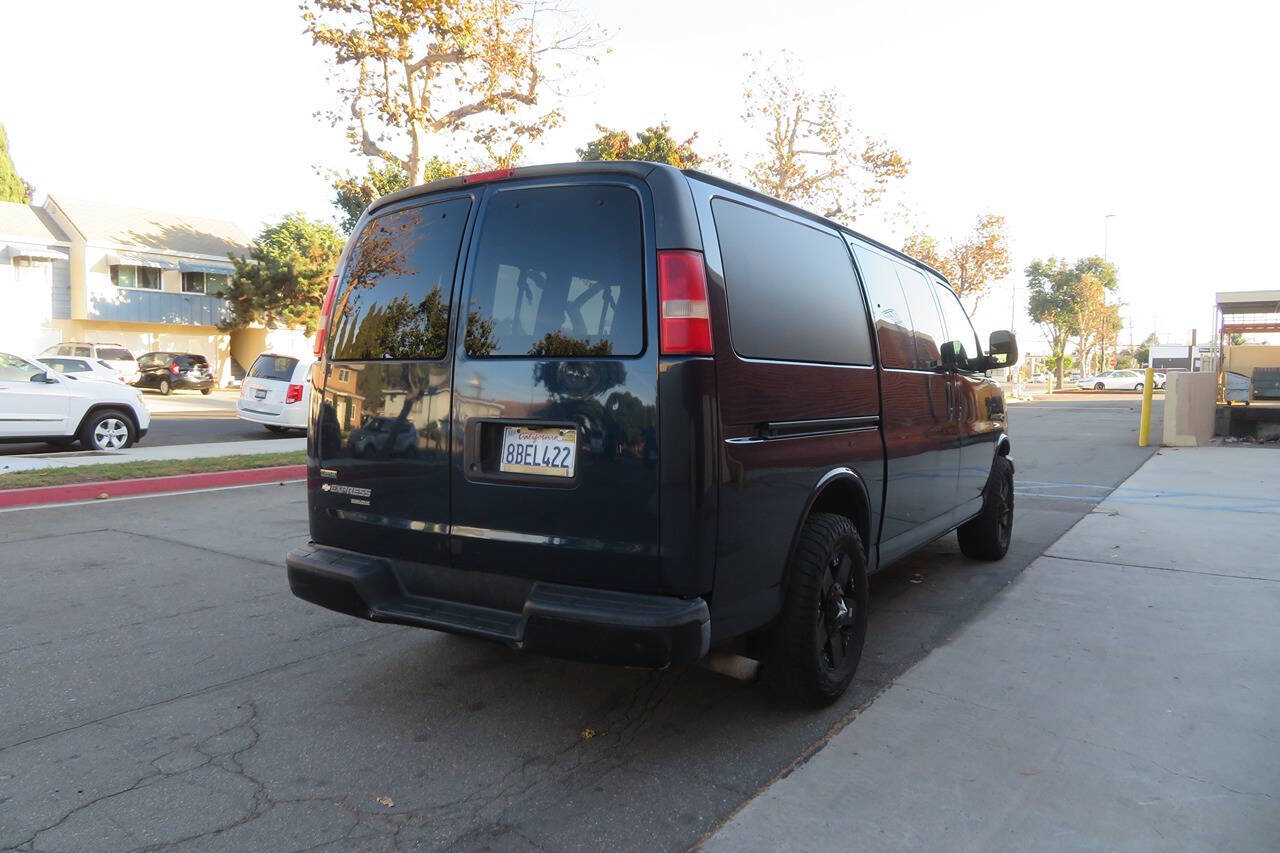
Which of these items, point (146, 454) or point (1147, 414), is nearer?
point (146, 454)

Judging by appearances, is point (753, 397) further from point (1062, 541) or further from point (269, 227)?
point (269, 227)

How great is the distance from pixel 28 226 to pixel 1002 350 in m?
42.3

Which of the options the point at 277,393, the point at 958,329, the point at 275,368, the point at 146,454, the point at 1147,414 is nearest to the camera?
the point at 958,329

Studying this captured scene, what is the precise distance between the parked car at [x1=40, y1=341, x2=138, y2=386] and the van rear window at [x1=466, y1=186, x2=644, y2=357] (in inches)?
1256

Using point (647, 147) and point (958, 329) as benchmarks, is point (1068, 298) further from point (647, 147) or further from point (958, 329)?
point (958, 329)

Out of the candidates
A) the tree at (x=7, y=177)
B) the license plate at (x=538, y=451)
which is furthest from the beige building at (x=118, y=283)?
the license plate at (x=538, y=451)

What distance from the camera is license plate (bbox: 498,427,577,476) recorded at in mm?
3057

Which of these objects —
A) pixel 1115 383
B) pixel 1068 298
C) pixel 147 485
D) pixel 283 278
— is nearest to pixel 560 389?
pixel 147 485

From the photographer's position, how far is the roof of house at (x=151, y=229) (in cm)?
3778

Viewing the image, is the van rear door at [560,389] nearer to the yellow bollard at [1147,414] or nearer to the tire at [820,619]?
the tire at [820,619]

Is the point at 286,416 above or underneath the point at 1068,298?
underneath

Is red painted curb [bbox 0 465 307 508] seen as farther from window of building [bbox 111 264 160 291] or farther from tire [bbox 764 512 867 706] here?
window of building [bbox 111 264 160 291]

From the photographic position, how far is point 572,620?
2.91 m

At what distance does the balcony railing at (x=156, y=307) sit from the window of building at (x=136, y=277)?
1.22 feet
